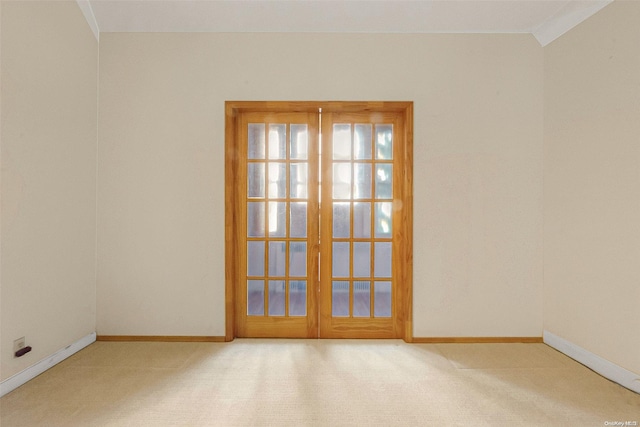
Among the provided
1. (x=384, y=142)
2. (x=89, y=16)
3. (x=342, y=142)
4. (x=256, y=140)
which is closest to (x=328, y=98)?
(x=342, y=142)

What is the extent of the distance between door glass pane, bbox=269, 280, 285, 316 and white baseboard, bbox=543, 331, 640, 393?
2.43 meters

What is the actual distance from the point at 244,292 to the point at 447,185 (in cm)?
213

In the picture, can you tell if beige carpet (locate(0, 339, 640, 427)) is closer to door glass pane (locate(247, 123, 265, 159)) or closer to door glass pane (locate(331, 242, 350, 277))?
door glass pane (locate(331, 242, 350, 277))

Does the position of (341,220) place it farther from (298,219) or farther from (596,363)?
(596,363)

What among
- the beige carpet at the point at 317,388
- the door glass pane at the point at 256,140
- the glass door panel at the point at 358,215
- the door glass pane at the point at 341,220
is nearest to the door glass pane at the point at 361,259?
the glass door panel at the point at 358,215

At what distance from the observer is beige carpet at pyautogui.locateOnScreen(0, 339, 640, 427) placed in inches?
77.2

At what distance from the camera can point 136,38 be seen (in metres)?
3.10

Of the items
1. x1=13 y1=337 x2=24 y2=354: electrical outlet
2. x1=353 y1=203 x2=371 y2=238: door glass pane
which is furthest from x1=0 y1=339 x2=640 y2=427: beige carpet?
x1=353 y1=203 x2=371 y2=238: door glass pane

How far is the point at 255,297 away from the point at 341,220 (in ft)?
3.61

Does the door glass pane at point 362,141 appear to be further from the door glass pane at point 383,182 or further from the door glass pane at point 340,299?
the door glass pane at point 340,299

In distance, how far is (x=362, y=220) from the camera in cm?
324

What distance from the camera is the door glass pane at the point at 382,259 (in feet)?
10.6

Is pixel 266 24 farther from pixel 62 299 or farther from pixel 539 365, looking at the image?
pixel 539 365

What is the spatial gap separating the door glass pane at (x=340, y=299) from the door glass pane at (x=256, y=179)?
1.13m
